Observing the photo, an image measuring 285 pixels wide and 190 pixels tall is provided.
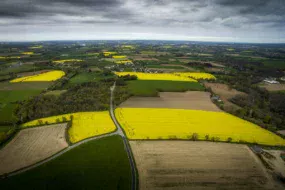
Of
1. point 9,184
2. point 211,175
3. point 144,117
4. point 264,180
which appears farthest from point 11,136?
point 264,180

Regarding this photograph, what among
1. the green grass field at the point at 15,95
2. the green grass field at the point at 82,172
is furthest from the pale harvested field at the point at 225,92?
the green grass field at the point at 15,95

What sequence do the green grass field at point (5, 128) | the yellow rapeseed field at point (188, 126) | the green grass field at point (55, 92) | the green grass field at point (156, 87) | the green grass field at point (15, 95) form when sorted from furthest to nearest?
the green grass field at point (156, 87) < the green grass field at point (55, 92) < the green grass field at point (15, 95) < the green grass field at point (5, 128) < the yellow rapeseed field at point (188, 126)

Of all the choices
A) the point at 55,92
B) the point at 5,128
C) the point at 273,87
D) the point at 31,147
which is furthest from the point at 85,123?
the point at 273,87

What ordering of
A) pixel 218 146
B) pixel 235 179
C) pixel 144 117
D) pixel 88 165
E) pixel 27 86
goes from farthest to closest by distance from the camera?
pixel 27 86, pixel 144 117, pixel 218 146, pixel 88 165, pixel 235 179

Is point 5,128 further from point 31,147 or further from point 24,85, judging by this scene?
point 24,85

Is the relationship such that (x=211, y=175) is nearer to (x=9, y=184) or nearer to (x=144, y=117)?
(x=144, y=117)

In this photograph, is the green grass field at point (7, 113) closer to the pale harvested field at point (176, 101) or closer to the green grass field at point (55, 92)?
the green grass field at point (55, 92)
